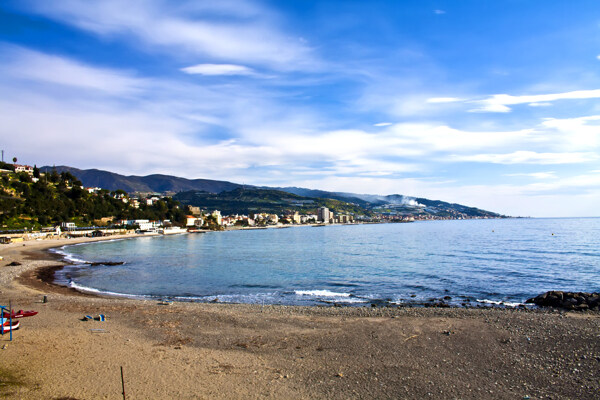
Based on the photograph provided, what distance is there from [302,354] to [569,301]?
16567 millimetres

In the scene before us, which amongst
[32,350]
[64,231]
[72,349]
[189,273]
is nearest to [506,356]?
[72,349]

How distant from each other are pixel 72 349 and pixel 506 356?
13.8m

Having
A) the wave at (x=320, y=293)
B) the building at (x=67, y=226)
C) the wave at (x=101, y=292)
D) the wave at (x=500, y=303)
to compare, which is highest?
the wave at (x=500, y=303)

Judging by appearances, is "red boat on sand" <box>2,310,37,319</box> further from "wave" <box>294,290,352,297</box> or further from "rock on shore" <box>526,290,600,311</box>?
"rock on shore" <box>526,290,600,311</box>

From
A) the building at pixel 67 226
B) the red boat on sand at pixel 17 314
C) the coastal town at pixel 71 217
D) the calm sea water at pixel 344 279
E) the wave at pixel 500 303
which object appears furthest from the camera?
the building at pixel 67 226

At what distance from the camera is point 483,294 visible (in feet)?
76.3

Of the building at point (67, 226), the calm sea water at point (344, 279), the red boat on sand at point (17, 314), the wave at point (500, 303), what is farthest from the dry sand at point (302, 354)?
the building at point (67, 226)

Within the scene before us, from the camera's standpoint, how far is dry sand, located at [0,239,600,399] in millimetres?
8727

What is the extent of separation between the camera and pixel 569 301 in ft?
63.4

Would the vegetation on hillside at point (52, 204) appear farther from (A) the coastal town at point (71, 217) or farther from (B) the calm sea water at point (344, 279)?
(B) the calm sea water at point (344, 279)

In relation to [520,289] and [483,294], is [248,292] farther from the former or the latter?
[520,289]

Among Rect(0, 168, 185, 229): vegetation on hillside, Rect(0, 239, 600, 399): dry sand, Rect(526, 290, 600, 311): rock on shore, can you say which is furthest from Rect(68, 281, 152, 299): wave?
Rect(0, 168, 185, 229): vegetation on hillside

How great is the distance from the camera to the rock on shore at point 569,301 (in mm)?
18656

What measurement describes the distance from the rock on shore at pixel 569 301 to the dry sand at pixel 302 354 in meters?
1.38
